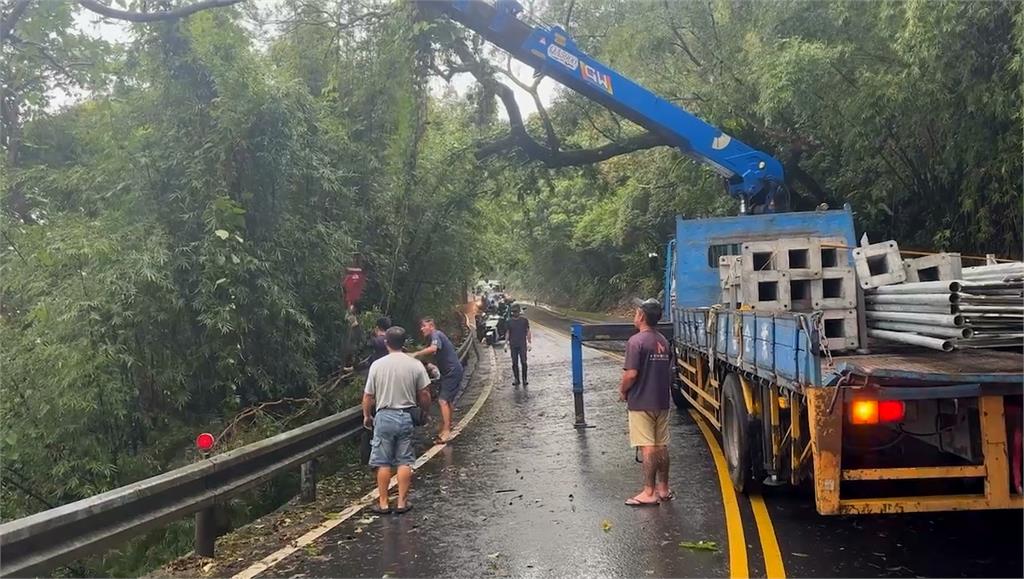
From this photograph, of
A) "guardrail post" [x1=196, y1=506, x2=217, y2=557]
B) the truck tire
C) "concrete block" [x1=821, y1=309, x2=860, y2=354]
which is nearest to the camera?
"guardrail post" [x1=196, y1=506, x2=217, y2=557]

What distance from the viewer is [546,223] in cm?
5103

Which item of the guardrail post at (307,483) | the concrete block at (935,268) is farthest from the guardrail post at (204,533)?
the concrete block at (935,268)

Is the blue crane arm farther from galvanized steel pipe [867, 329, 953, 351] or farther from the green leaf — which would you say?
the green leaf

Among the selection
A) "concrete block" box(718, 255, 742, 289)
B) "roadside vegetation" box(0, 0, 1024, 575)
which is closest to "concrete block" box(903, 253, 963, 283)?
"concrete block" box(718, 255, 742, 289)

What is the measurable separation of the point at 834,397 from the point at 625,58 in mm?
15343

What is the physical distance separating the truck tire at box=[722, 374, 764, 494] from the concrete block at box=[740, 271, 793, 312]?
708 mm

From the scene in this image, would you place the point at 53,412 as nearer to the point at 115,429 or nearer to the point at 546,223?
the point at 115,429

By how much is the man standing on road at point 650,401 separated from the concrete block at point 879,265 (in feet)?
5.46

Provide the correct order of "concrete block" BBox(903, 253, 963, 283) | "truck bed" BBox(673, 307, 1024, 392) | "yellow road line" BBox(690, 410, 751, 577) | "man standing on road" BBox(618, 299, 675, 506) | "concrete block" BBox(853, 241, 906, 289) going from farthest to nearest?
"man standing on road" BBox(618, 299, 675, 506) → "concrete block" BBox(853, 241, 906, 289) → "concrete block" BBox(903, 253, 963, 283) → "yellow road line" BBox(690, 410, 751, 577) → "truck bed" BBox(673, 307, 1024, 392)

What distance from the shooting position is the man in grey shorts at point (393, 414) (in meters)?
6.85

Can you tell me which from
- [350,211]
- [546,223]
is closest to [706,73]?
[350,211]

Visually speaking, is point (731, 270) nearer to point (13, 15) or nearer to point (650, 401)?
point (650, 401)

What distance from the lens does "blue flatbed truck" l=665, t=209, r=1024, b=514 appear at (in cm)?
465

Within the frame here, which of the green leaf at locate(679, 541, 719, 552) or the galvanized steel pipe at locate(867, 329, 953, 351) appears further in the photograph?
the green leaf at locate(679, 541, 719, 552)
